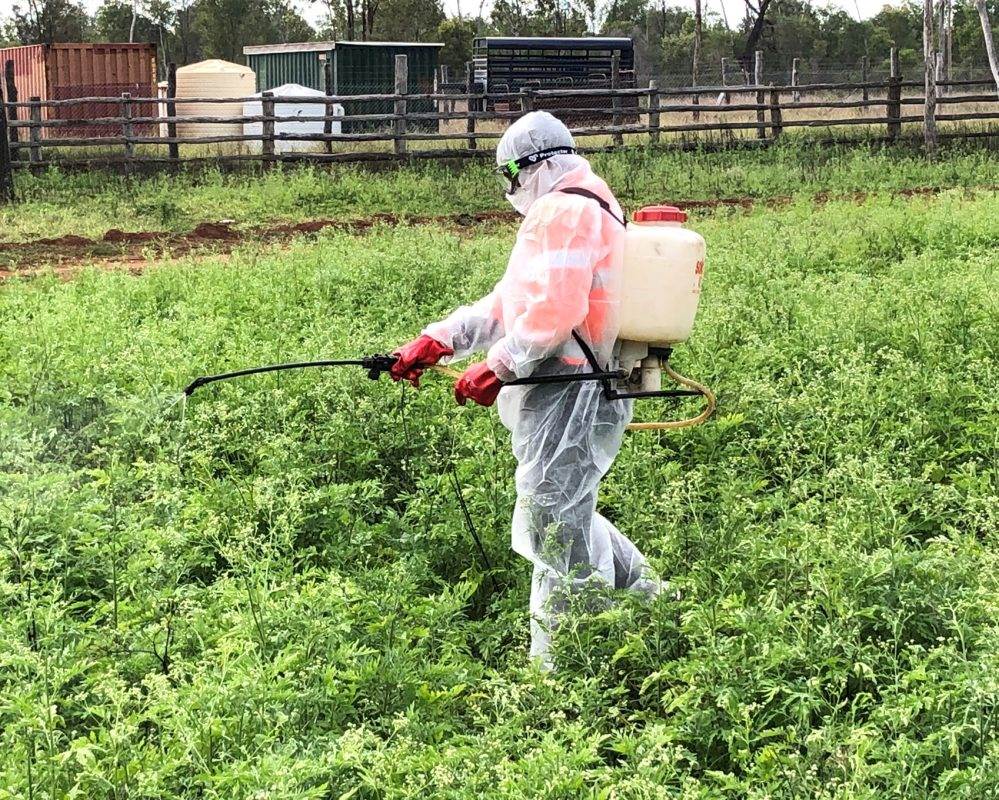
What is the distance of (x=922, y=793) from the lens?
120 inches

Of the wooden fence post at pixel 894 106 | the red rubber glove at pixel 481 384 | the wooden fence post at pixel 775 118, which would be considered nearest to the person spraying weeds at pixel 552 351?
the red rubber glove at pixel 481 384

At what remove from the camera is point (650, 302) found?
414 centimetres

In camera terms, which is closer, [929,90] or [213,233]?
[213,233]

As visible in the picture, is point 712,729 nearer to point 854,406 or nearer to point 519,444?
point 519,444

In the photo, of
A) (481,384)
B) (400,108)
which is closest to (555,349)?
(481,384)

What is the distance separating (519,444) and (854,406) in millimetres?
2138

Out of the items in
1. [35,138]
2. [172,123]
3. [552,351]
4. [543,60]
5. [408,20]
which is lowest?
[552,351]

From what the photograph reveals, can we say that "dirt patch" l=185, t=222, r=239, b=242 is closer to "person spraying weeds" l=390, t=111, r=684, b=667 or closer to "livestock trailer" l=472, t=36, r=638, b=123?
"person spraying weeds" l=390, t=111, r=684, b=667

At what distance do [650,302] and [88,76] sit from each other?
25971mm

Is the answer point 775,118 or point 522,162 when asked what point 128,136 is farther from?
point 522,162

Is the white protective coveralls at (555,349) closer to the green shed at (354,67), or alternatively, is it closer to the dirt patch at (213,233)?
A: the dirt patch at (213,233)

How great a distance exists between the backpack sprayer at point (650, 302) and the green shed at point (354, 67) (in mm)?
25084

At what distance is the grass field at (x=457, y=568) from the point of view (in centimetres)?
327

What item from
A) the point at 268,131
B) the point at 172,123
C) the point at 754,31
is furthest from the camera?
the point at 754,31
